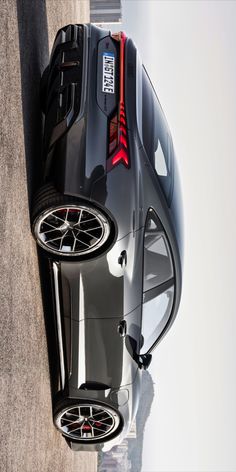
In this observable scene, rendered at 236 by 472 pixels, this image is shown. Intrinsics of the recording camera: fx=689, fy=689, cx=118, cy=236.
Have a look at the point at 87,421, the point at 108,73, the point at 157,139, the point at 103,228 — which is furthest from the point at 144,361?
the point at 108,73

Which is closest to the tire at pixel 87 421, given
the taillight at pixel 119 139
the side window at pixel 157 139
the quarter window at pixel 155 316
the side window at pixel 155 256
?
the quarter window at pixel 155 316

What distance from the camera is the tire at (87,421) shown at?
4.82m

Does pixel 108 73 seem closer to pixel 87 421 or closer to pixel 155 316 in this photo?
pixel 155 316

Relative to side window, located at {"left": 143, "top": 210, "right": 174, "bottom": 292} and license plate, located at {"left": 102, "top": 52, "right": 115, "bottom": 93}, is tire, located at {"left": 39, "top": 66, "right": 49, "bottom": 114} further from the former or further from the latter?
side window, located at {"left": 143, "top": 210, "right": 174, "bottom": 292}

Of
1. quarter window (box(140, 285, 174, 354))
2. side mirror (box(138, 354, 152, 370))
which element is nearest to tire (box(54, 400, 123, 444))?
side mirror (box(138, 354, 152, 370))

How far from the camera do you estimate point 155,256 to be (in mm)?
4855

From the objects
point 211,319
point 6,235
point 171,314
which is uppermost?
point 6,235

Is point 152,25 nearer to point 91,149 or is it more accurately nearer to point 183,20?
point 183,20

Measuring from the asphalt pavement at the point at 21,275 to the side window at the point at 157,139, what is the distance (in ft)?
2.73

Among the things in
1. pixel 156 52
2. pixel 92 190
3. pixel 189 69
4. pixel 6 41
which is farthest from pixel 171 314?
pixel 156 52

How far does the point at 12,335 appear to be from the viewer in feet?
12.8

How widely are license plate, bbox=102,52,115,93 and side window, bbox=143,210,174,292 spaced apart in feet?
3.04

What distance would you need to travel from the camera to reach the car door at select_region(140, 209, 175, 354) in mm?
4742

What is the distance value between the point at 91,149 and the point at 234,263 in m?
6.78
